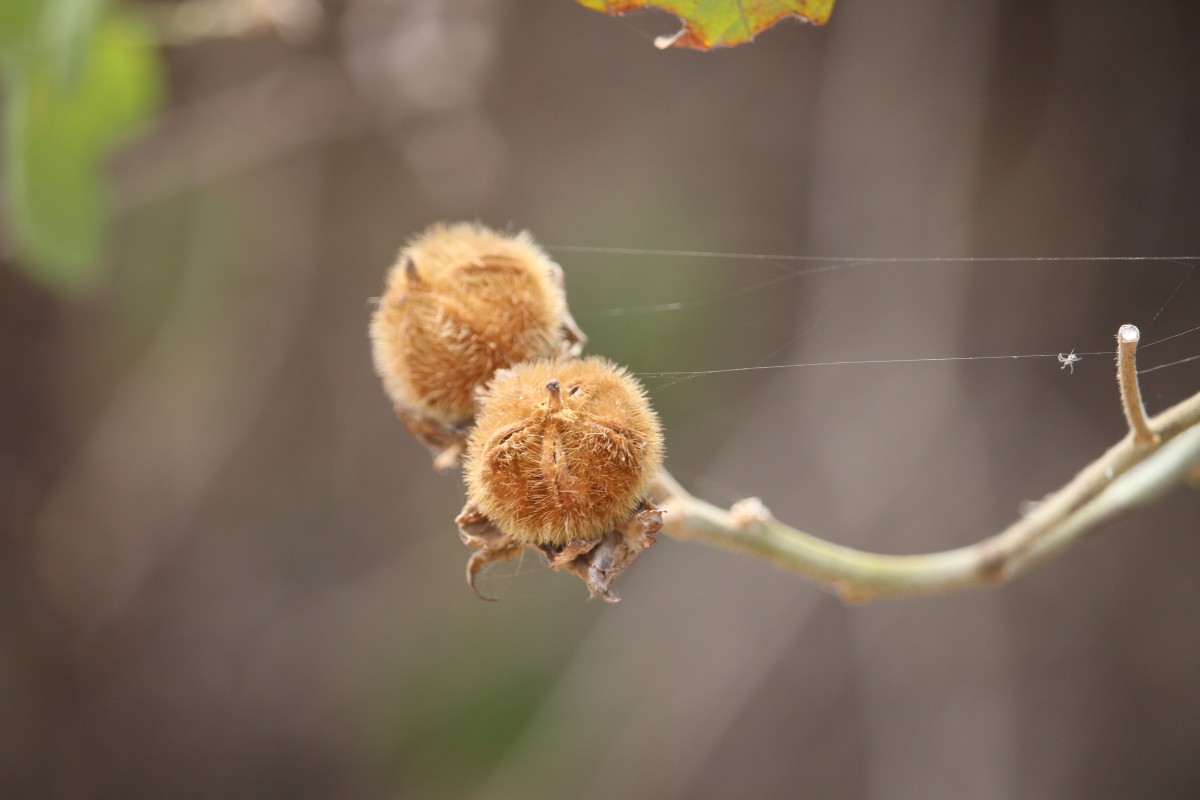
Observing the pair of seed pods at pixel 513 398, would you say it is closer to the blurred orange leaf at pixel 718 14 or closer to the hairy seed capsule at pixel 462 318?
the hairy seed capsule at pixel 462 318

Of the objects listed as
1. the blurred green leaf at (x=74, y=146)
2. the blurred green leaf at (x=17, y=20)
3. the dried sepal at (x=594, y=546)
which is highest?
the blurred green leaf at (x=74, y=146)

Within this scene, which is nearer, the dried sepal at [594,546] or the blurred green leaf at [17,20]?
the dried sepal at [594,546]

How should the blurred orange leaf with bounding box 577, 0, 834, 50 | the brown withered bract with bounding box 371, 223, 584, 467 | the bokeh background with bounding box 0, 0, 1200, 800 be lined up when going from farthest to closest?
the bokeh background with bounding box 0, 0, 1200, 800, the brown withered bract with bounding box 371, 223, 584, 467, the blurred orange leaf with bounding box 577, 0, 834, 50

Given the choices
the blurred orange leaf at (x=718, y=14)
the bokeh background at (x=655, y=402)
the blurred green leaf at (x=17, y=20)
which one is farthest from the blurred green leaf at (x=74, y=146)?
the blurred orange leaf at (x=718, y=14)

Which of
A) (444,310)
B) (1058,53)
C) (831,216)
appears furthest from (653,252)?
(444,310)

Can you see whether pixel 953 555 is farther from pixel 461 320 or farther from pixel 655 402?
pixel 655 402

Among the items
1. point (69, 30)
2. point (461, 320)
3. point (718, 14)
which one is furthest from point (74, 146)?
point (718, 14)

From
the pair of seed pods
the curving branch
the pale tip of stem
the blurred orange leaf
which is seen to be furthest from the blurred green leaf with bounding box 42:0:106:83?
the pale tip of stem

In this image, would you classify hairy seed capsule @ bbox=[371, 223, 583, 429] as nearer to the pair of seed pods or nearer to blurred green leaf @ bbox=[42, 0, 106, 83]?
the pair of seed pods
